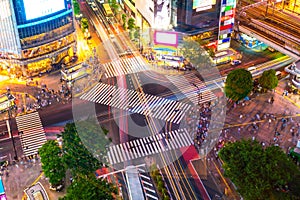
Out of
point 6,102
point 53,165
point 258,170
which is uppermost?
point 258,170

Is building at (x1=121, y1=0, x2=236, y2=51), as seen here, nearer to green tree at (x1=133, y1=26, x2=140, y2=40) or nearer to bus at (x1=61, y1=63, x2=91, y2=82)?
green tree at (x1=133, y1=26, x2=140, y2=40)

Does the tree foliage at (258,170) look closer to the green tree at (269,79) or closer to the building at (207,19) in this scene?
the green tree at (269,79)

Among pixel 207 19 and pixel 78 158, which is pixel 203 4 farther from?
pixel 78 158

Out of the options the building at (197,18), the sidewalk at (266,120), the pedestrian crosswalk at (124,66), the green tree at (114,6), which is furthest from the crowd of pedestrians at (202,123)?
the green tree at (114,6)

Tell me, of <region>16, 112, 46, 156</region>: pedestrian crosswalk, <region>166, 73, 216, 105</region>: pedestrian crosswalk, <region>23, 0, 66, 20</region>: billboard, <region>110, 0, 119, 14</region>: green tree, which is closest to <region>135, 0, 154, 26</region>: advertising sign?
<region>110, 0, 119, 14</region>: green tree

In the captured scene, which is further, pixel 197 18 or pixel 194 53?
pixel 194 53

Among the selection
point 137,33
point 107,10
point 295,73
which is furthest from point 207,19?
point 107,10
